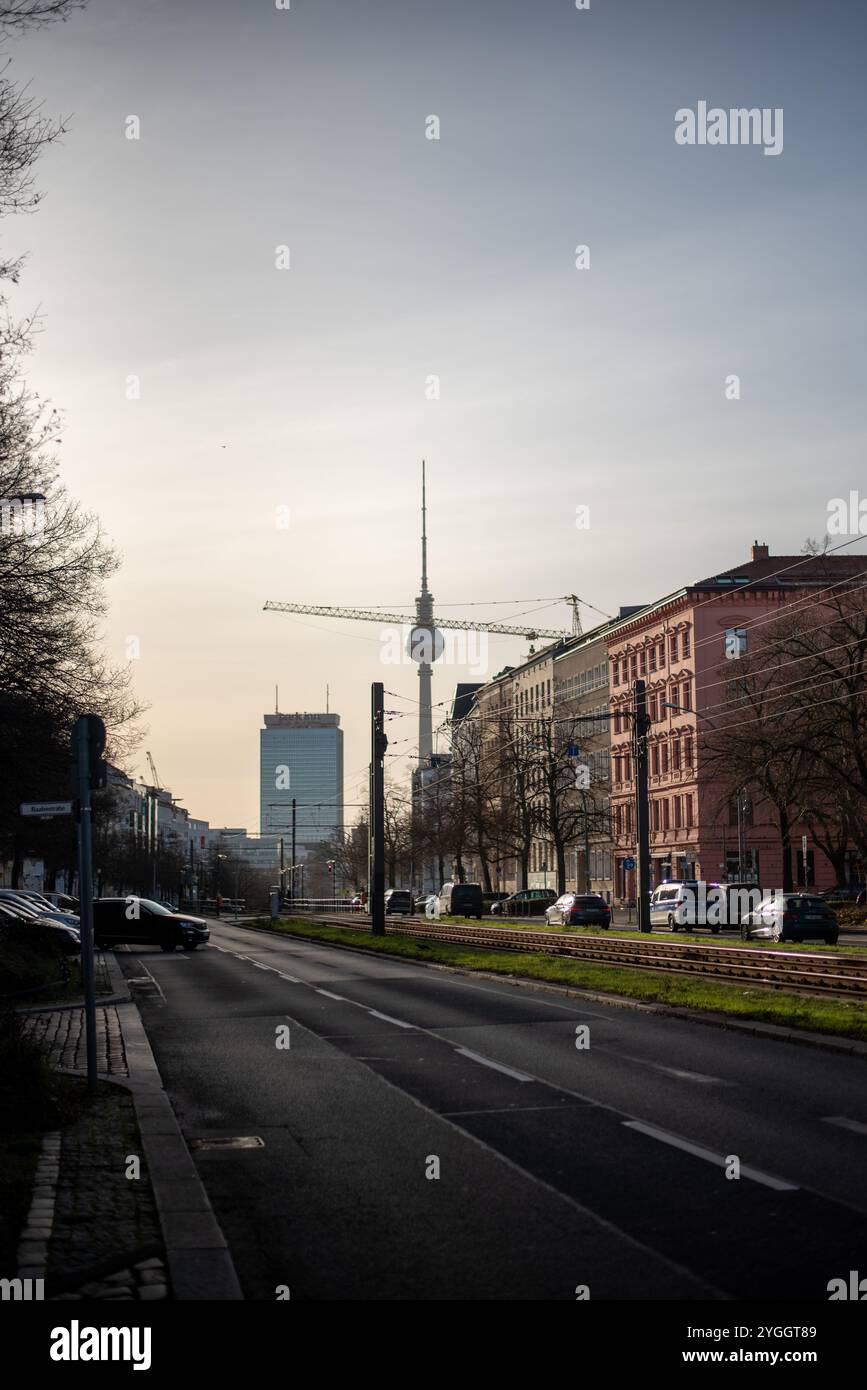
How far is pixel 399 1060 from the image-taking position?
14.8m

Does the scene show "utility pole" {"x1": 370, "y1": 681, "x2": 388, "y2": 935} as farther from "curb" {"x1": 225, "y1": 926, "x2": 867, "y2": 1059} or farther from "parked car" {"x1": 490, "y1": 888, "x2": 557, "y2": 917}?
"parked car" {"x1": 490, "y1": 888, "x2": 557, "y2": 917}

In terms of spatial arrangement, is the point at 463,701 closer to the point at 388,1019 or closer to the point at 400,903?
the point at 400,903

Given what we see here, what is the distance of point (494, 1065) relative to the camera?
14094mm

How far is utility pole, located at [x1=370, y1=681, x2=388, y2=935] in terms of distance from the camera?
4469cm

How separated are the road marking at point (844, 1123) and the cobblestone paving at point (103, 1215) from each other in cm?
483

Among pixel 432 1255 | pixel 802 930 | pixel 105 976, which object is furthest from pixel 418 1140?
pixel 802 930

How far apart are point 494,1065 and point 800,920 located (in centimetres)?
2897

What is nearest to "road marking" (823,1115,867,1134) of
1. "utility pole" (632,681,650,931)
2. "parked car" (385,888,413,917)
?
"utility pole" (632,681,650,931)

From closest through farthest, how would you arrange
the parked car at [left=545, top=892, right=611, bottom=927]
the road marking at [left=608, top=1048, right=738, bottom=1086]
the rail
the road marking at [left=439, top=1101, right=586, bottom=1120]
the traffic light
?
the road marking at [left=439, top=1101, right=586, bottom=1120] → the road marking at [left=608, top=1048, right=738, bottom=1086] → the traffic light → the rail → the parked car at [left=545, top=892, right=611, bottom=927]

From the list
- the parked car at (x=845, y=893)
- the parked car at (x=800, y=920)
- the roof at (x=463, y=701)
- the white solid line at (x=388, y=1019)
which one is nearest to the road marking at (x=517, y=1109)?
the white solid line at (x=388, y=1019)

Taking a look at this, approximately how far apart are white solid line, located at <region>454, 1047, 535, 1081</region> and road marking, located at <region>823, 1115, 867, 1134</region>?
3125mm

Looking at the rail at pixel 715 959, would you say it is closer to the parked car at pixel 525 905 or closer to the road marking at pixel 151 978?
the road marking at pixel 151 978

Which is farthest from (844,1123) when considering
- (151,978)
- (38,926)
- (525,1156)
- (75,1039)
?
(151,978)
